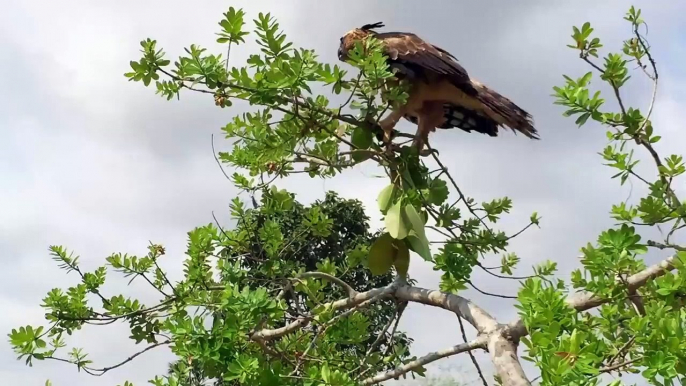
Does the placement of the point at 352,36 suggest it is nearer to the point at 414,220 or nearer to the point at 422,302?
the point at 414,220

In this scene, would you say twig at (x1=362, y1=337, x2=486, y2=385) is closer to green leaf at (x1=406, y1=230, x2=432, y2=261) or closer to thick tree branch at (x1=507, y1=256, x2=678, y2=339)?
thick tree branch at (x1=507, y1=256, x2=678, y2=339)

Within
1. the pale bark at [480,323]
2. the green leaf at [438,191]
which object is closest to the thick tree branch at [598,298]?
the pale bark at [480,323]

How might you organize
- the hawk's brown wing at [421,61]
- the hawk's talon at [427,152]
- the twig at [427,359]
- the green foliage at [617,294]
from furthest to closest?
the hawk's talon at [427,152]
the hawk's brown wing at [421,61]
the twig at [427,359]
the green foliage at [617,294]

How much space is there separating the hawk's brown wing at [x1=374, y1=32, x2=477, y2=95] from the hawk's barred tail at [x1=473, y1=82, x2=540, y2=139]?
3 cm

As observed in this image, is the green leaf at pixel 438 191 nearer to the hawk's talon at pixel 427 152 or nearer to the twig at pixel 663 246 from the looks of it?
the hawk's talon at pixel 427 152

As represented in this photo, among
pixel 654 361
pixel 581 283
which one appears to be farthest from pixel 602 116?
pixel 654 361

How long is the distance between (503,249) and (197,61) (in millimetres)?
738

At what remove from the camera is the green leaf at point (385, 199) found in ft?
3.69

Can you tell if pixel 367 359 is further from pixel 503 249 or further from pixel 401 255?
pixel 503 249

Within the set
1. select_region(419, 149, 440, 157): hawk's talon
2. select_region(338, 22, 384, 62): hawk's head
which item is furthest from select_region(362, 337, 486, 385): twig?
select_region(338, 22, 384, 62): hawk's head

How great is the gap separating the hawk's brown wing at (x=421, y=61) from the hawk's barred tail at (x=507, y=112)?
Answer: 0.03 metres

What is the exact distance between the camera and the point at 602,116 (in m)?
0.92

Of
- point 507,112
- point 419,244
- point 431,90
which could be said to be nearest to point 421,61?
point 431,90

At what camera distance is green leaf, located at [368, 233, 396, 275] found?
117 cm
